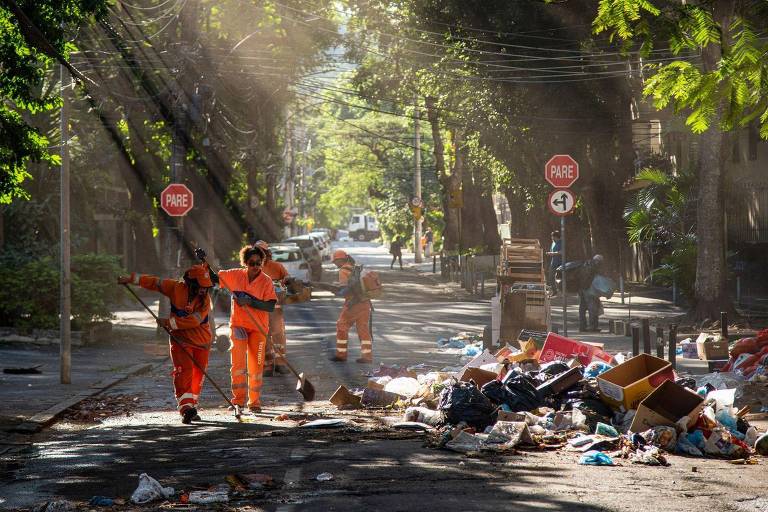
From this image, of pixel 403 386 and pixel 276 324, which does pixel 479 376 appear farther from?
pixel 276 324

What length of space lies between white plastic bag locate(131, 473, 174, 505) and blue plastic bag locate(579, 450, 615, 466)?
314cm

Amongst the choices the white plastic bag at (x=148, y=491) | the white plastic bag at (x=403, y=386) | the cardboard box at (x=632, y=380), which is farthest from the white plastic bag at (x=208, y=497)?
the white plastic bag at (x=403, y=386)

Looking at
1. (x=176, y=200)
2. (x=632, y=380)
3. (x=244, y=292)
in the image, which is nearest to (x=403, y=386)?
(x=244, y=292)

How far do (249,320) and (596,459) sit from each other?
14.9ft

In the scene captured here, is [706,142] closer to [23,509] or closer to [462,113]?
[462,113]

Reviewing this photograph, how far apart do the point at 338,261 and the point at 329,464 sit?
341 inches

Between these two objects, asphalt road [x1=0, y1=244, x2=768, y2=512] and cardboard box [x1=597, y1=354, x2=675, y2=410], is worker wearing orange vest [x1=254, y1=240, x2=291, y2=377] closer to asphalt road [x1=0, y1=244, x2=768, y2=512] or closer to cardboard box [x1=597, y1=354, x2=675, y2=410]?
asphalt road [x1=0, y1=244, x2=768, y2=512]

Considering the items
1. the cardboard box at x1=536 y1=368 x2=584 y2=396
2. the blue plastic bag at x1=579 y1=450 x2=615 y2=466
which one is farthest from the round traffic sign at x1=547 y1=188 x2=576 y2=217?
the blue plastic bag at x1=579 y1=450 x2=615 y2=466

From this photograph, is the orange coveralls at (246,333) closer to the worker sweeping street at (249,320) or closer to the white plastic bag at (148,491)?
the worker sweeping street at (249,320)

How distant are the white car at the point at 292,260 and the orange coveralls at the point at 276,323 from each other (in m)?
19.2

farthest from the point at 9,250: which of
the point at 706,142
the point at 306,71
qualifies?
the point at 306,71

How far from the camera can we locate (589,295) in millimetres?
21625

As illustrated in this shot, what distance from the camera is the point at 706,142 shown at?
21.4 metres

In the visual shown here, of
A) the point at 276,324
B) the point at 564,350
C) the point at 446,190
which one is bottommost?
the point at 564,350
